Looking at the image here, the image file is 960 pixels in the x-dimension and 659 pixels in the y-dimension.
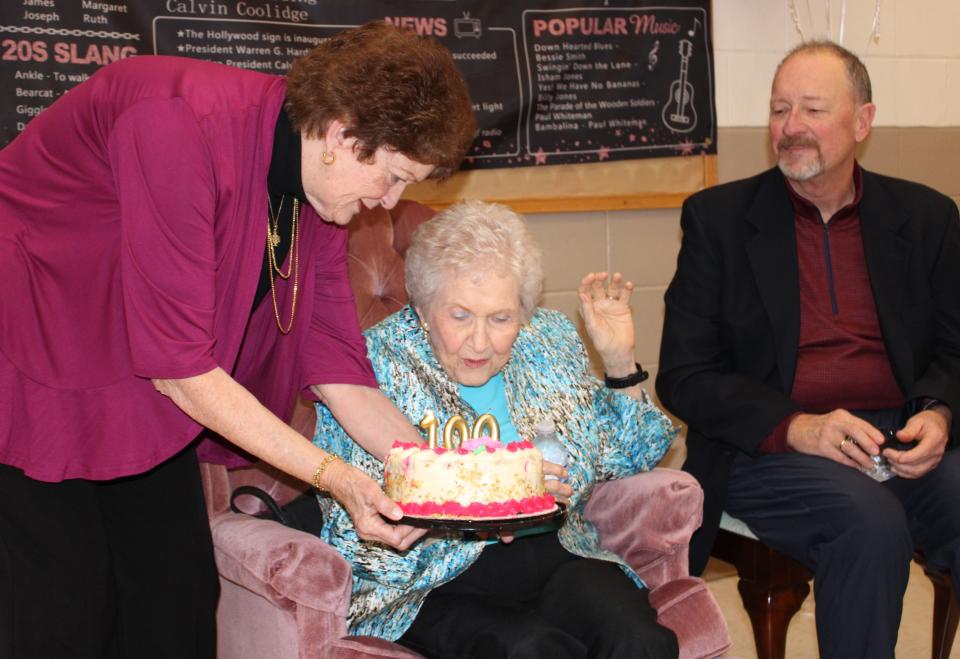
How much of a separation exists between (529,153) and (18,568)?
2.24 m

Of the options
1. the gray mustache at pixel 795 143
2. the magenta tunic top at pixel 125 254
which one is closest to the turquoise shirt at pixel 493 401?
the magenta tunic top at pixel 125 254

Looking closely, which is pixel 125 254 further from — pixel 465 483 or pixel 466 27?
pixel 466 27

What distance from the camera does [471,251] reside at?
225 cm

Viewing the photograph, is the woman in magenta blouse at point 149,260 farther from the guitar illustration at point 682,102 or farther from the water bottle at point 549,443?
the guitar illustration at point 682,102

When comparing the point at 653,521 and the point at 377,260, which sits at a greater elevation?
the point at 377,260

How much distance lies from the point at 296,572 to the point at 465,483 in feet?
1.17

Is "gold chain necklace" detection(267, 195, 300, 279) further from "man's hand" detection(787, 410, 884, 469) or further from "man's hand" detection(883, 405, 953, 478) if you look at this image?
"man's hand" detection(883, 405, 953, 478)

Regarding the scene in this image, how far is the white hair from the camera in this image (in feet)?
7.40

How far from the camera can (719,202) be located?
9.26 ft

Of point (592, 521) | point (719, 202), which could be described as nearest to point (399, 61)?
point (592, 521)

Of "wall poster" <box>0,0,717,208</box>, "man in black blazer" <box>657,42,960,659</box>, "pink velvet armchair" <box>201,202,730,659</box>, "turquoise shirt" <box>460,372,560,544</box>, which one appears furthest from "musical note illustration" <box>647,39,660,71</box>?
"turquoise shirt" <box>460,372,560,544</box>

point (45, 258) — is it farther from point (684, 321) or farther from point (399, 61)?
point (684, 321)

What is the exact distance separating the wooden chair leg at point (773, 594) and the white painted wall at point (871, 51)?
1.78 meters

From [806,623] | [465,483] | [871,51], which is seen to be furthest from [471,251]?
[871,51]
